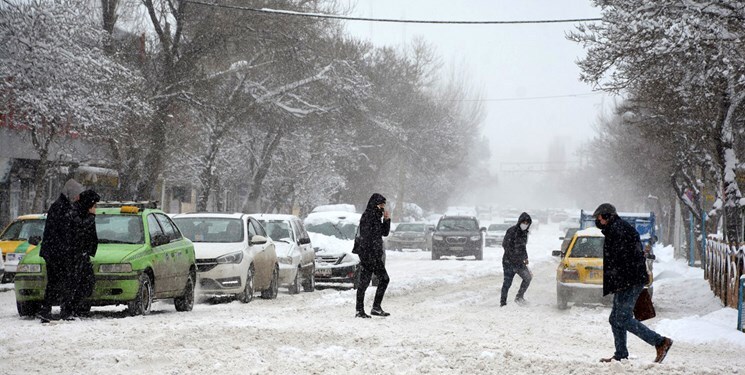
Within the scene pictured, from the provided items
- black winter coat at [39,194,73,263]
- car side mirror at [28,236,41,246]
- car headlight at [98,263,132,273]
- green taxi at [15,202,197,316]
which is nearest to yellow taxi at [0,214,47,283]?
green taxi at [15,202,197,316]

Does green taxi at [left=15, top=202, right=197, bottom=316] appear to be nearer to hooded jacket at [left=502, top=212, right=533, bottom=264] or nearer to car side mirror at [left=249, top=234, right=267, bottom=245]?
car side mirror at [left=249, top=234, right=267, bottom=245]

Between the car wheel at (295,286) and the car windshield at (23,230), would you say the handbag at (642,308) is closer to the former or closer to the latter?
the car wheel at (295,286)

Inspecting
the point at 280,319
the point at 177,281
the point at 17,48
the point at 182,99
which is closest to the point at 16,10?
the point at 17,48

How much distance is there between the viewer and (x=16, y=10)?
87.1 ft

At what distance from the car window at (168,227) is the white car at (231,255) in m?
1.63

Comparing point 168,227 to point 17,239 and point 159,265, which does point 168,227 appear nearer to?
point 159,265

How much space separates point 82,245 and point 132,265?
2.58 ft

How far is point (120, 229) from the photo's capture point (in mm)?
15266

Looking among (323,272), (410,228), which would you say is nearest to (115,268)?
(323,272)

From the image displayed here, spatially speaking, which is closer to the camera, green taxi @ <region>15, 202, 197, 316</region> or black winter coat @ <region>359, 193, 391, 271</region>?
green taxi @ <region>15, 202, 197, 316</region>

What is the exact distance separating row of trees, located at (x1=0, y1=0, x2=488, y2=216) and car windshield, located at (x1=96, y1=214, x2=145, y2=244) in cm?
1147

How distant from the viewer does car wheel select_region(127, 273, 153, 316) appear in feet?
47.0

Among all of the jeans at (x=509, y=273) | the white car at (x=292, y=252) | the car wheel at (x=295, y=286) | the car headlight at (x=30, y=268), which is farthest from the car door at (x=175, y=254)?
the jeans at (x=509, y=273)

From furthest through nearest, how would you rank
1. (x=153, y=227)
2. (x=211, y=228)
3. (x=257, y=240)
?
1. (x=211, y=228)
2. (x=257, y=240)
3. (x=153, y=227)
